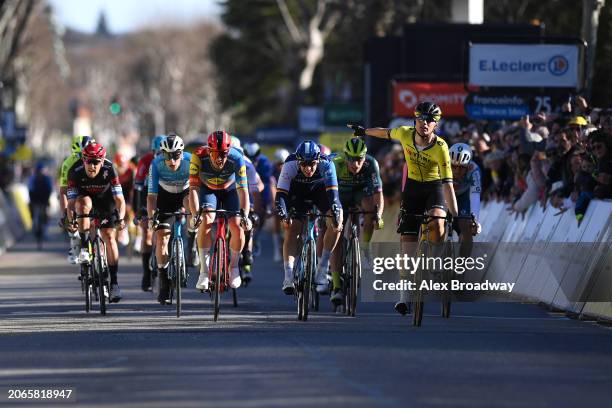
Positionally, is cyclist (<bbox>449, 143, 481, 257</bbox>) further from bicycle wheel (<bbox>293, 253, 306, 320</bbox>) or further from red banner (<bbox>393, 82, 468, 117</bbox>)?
red banner (<bbox>393, 82, 468, 117</bbox>)

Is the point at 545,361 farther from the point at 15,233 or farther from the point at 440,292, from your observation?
the point at 15,233

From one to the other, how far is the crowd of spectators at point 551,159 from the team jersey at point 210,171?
12.7 feet

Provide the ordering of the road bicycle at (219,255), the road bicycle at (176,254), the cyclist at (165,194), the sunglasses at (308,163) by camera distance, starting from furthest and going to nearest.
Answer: the cyclist at (165,194) < the road bicycle at (176,254) < the road bicycle at (219,255) < the sunglasses at (308,163)

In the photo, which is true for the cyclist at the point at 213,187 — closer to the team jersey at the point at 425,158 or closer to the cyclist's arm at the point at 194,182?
the cyclist's arm at the point at 194,182

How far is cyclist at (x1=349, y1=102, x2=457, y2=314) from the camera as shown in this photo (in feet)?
51.7

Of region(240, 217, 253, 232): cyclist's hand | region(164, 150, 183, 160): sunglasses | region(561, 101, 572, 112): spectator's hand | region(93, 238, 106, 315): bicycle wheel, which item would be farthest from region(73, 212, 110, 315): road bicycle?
region(561, 101, 572, 112): spectator's hand

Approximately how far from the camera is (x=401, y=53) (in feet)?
125

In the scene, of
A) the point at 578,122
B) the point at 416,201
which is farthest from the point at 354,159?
the point at 578,122

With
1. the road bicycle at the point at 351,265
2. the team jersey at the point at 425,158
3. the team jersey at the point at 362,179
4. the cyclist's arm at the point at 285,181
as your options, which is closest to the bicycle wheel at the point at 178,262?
the cyclist's arm at the point at 285,181

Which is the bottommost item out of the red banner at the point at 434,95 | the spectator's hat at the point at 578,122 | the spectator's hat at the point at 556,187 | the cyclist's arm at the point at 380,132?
the spectator's hat at the point at 556,187

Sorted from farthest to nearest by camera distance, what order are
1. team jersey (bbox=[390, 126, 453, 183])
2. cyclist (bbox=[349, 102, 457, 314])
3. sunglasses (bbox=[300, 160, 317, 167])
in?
sunglasses (bbox=[300, 160, 317, 167])
team jersey (bbox=[390, 126, 453, 183])
cyclist (bbox=[349, 102, 457, 314])

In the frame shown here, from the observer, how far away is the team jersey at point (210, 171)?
17250 millimetres

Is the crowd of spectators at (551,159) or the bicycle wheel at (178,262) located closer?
the bicycle wheel at (178,262)

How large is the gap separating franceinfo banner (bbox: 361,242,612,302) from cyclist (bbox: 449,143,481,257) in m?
0.20
